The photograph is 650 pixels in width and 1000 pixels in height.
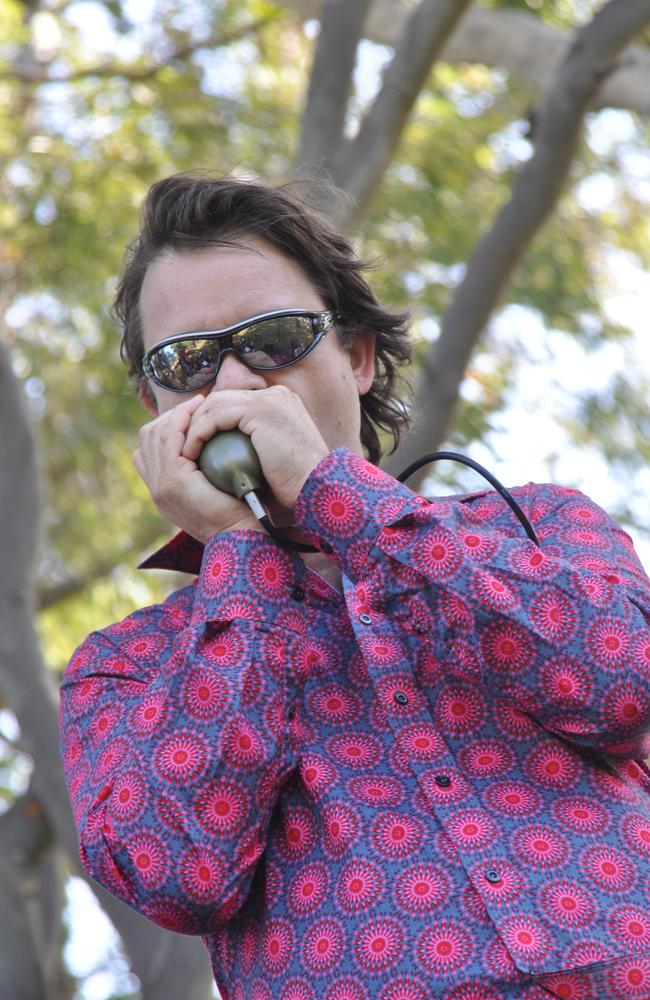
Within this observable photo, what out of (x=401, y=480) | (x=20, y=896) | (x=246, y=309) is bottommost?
(x=20, y=896)

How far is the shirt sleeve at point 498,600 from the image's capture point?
1.63 m

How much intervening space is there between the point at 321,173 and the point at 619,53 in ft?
3.85

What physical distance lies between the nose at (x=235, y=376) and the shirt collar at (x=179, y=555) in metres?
0.29

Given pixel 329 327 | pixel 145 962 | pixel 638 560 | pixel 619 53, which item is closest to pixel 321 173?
pixel 619 53

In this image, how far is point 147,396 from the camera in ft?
7.72

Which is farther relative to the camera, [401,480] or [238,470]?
[401,480]

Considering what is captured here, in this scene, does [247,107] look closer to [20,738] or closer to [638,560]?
[20,738]

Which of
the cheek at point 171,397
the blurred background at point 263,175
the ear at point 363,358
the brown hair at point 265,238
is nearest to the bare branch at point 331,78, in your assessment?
the blurred background at point 263,175

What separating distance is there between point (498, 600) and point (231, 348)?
0.63 metres

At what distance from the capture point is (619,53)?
4402 mm

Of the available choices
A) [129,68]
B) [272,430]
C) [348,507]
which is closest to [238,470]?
[272,430]

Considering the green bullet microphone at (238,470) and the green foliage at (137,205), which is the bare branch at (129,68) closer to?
the green foliage at (137,205)

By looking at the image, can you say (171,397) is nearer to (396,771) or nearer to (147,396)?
(147,396)

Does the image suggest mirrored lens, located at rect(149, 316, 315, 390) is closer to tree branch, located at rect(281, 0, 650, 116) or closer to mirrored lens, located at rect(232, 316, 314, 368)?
mirrored lens, located at rect(232, 316, 314, 368)
